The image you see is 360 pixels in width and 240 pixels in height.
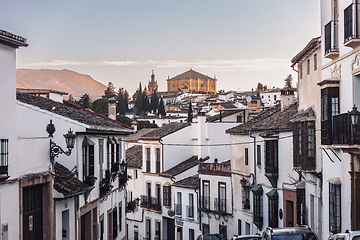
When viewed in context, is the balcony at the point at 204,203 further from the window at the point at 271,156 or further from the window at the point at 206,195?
the window at the point at 271,156

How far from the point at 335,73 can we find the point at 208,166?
818 inches

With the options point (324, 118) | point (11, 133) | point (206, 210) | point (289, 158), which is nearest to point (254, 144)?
point (289, 158)

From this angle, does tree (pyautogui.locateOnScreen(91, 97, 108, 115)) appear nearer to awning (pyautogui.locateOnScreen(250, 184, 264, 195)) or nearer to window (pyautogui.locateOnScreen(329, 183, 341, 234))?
awning (pyautogui.locateOnScreen(250, 184, 264, 195))

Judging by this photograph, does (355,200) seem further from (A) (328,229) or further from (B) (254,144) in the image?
(B) (254,144)

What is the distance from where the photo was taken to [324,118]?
1648 cm

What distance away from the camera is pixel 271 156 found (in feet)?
89.5

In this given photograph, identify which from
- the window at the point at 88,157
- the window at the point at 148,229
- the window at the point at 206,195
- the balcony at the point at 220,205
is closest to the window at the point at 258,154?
the balcony at the point at 220,205

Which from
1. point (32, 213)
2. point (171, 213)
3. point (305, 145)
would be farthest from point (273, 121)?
point (32, 213)

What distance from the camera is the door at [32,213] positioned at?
1514 centimetres

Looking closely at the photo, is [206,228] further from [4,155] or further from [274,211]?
[4,155]

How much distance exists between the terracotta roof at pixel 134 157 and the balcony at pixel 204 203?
35.6ft

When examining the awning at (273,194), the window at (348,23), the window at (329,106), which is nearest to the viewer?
the window at (348,23)

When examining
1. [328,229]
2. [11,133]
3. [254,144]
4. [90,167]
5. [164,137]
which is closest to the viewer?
[11,133]

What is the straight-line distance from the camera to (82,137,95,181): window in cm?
2147
